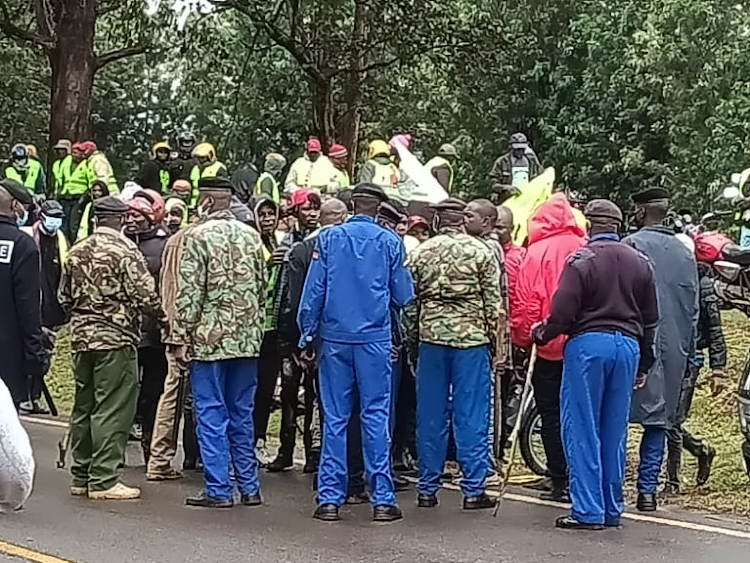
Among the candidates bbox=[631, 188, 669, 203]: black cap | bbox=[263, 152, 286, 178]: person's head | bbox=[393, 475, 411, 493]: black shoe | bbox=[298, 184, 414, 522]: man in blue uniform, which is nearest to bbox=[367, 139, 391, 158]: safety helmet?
bbox=[263, 152, 286, 178]: person's head

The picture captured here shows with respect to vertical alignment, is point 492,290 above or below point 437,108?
below

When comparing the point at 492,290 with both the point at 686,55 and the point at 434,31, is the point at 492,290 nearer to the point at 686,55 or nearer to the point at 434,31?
the point at 434,31

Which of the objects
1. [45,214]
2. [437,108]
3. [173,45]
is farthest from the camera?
[437,108]

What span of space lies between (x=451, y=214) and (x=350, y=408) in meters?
1.51

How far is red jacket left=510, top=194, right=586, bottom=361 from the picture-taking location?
10414 mm

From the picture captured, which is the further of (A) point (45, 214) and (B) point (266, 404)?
(A) point (45, 214)

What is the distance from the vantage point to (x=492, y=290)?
10.1 meters

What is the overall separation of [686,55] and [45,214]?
24.3 meters

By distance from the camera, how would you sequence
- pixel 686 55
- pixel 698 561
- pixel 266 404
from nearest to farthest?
pixel 698 561 → pixel 266 404 → pixel 686 55

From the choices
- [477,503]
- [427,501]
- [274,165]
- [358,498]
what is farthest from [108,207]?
[274,165]

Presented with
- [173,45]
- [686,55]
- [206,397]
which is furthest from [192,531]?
[686,55]

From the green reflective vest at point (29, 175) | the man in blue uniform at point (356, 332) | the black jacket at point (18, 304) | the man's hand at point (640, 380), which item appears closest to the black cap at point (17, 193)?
the black jacket at point (18, 304)

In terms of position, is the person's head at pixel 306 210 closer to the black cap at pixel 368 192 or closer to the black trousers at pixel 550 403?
the black cap at pixel 368 192

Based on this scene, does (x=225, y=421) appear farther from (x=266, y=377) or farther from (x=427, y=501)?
(x=266, y=377)
